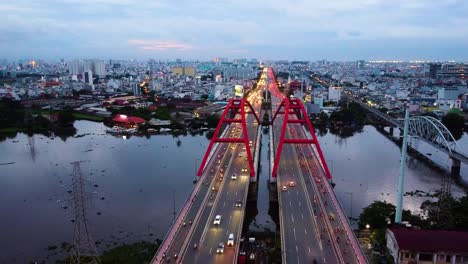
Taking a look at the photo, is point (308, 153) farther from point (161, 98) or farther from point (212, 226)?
point (161, 98)

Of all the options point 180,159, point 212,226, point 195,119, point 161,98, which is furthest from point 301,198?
point 161,98

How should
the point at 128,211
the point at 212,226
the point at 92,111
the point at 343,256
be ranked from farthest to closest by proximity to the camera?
the point at 92,111
the point at 128,211
the point at 212,226
the point at 343,256

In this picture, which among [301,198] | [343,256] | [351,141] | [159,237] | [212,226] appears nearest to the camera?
[343,256]

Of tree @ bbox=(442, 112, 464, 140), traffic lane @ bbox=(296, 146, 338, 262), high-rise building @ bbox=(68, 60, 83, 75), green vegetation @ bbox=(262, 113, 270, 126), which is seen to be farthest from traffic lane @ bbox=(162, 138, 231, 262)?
high-rise building @ bbox=(68, 60, 83, 75)

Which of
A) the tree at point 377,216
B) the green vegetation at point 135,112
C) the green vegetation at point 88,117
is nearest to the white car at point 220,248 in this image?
the tree at point 377,216

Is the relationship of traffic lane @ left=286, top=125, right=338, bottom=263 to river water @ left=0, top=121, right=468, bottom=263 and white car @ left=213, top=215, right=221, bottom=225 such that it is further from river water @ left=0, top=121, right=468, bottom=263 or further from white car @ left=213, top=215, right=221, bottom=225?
white car @ left=213, top=215, right=221, bottom=225

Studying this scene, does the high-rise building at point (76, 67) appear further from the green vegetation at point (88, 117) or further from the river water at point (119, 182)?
the river water at point (119, 182)

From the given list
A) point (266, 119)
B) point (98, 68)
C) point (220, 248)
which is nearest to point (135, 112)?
point (266, 119)
